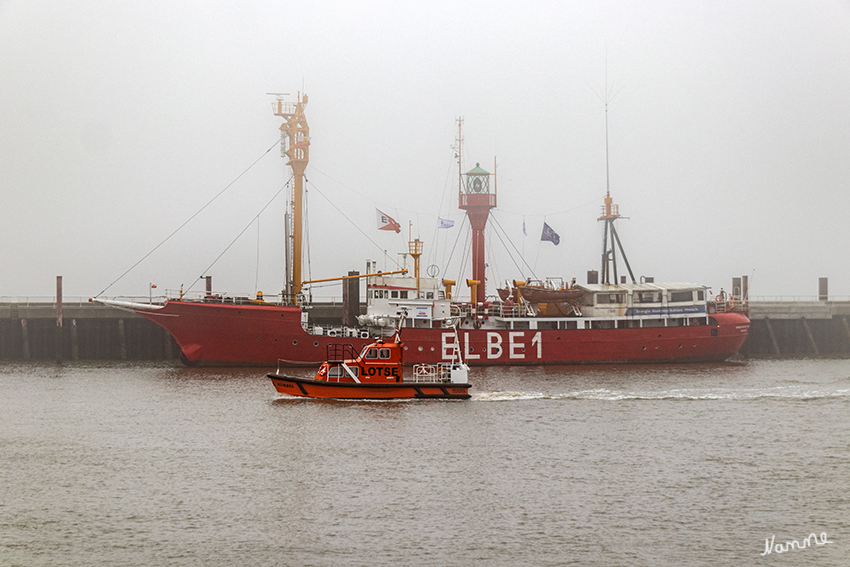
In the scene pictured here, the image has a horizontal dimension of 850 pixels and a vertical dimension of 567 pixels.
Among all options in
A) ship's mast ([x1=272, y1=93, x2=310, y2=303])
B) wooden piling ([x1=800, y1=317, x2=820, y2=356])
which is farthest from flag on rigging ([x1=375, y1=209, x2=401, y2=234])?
wooden piling ([x1=800, y1=317, x2=820, y2=356])

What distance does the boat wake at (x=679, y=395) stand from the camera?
40.4 m

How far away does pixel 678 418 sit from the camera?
36.1 m

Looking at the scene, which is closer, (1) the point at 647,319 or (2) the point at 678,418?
(2) the point at 678,418

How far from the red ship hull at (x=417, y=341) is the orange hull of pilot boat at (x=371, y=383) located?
39.4 ft

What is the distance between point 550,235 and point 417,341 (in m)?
12.2

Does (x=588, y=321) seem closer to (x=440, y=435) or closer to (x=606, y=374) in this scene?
(x=606, y=374)

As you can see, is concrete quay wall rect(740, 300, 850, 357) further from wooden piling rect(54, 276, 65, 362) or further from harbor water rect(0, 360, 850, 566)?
wooden piling rect(54, 276, 65, 362)

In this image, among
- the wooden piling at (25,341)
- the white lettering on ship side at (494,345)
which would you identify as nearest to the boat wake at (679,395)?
the white lettering on ship side at (494,345)

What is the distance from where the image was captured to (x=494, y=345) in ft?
178

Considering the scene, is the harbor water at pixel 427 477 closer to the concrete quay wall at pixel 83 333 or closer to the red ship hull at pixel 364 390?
the red ship hull at pixel 364 390

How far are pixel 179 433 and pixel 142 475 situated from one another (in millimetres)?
5967

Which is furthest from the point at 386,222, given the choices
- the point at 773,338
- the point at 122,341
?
the point at 773,338

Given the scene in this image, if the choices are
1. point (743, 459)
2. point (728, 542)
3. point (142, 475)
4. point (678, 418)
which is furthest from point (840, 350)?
point (142, 475)

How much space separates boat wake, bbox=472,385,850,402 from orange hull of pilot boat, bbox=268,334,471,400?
216 centimetres
